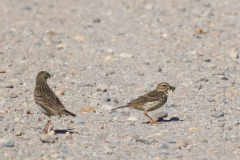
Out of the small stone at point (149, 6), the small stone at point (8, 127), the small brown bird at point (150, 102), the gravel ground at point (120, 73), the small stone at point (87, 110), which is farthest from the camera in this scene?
the small stone at point (149, 6)

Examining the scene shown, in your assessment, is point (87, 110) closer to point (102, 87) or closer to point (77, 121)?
point (77, 121)

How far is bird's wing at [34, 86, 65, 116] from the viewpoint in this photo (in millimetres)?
9664

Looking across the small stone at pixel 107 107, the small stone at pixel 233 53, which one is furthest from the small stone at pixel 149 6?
the small stone at pixel 107 107

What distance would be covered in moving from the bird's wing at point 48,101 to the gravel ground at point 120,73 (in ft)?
1.68

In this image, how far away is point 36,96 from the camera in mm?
10188

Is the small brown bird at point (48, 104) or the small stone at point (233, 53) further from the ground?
the small stone at point (233, 53)

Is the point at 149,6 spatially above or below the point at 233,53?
above

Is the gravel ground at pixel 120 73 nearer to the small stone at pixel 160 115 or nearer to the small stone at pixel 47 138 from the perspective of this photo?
the small stone at pixel 47 138

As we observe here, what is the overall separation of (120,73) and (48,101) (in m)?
4.89

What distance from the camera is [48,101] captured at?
984cm

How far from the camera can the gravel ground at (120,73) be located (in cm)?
899

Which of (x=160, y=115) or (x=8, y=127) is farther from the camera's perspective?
(x=160, y=115)

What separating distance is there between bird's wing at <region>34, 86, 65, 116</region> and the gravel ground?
511mm

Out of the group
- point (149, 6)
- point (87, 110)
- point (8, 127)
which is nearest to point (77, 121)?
point (87, 110)
